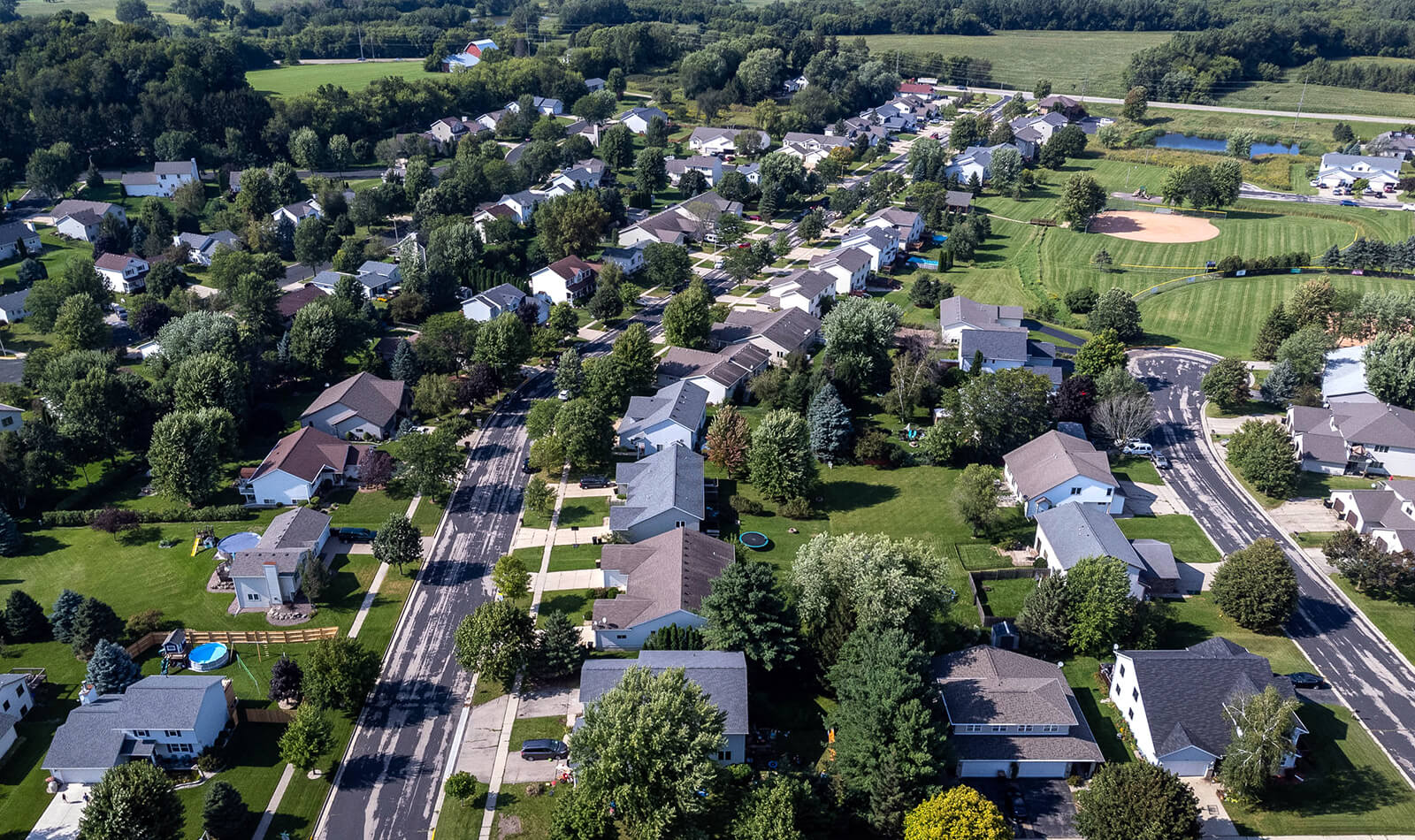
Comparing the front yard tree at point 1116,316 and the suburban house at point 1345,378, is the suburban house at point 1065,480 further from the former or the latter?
the front yard tree at point 1116,316

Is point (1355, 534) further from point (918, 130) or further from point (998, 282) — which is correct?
point (918, 130)

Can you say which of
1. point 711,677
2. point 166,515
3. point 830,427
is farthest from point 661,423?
point 166,515

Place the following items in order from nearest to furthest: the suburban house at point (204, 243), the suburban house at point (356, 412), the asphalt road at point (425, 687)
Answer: the asphalt road at point (425, 687), the suburban house at point (356, 412), the suburban house at point (204, 243)

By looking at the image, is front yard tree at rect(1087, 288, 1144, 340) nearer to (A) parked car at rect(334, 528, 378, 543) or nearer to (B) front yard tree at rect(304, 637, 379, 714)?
(A) parked car at rect(334, 528, 378, 543)

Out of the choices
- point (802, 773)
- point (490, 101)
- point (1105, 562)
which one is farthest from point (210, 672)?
point (490, 101)

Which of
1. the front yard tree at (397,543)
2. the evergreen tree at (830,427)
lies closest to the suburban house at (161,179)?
the front yard tree at (397,543)

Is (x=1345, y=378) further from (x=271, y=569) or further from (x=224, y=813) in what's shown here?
(x=224, y=813)

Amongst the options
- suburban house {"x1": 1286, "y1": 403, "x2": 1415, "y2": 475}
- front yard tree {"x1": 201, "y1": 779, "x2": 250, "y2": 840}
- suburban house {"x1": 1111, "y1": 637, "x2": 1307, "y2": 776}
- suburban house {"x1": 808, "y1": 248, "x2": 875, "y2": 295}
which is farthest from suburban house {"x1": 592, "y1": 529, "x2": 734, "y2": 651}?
suburban house {"x1": 808, "y1": 248, "x2": 875, "y2": 295}
